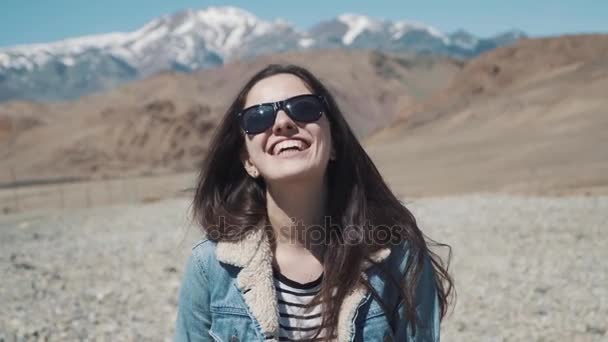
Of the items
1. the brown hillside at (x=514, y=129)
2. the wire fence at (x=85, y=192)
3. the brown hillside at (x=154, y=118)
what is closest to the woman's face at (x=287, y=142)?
the brown hillside at (x=514, y=129)

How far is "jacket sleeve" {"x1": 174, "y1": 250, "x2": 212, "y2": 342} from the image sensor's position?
2.26 meters

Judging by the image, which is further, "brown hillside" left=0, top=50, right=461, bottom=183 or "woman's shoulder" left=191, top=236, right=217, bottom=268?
"brown hillside" left=0, top=50, right=461, bottom=183

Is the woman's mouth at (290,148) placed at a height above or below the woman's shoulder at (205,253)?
above

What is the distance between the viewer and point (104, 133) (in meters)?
48.1

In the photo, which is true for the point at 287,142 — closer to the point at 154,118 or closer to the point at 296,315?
the point at 296,315

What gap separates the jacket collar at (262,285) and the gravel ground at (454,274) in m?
1.17

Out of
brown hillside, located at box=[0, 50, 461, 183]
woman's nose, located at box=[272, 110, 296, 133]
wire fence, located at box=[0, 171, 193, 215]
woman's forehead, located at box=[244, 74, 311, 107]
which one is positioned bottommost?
brown hillside, located at box=[0, 50, 461, 183]

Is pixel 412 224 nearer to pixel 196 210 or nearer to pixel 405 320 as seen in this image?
pixel 405 320

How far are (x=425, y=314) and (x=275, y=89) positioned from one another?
2.78ft

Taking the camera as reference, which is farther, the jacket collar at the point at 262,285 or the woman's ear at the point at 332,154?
the woman's ear at the point at 332,154

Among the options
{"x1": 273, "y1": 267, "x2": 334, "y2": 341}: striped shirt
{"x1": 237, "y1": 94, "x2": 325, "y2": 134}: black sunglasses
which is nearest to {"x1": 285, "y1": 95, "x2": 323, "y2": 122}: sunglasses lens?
{"x1": 237, "y1": 94, "x2": 325, "y2": 134}: black sunglasses

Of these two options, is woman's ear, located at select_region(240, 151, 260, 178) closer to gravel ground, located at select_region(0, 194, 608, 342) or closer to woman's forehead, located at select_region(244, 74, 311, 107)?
woman's forehead, located at select_region(244, 74, 311, 107)

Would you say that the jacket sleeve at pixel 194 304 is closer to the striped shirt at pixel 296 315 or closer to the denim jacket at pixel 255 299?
the denim jacket at pixel 255 299

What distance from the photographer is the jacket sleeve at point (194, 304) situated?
7.43ft
